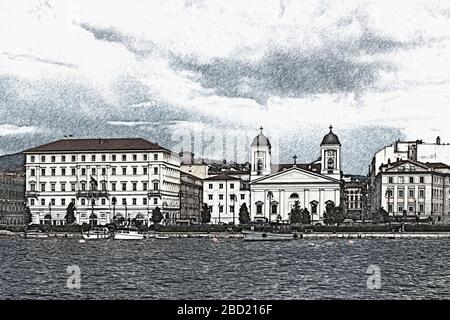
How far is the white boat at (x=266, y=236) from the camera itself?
16.1m

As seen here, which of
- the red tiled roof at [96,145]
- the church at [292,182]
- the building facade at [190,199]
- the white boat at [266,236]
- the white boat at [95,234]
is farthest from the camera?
the white boat at [266,236]

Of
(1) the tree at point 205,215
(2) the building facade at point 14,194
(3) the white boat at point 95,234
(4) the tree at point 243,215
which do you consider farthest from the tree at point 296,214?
(2) the building facade at point 14,194

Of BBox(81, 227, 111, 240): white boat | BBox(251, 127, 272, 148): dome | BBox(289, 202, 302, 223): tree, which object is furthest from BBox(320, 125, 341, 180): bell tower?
BBox(289, 202, 302, 223): tree

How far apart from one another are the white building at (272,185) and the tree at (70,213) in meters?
1.21

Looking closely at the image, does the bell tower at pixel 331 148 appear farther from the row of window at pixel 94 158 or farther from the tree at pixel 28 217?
the tree at pixel 28 217

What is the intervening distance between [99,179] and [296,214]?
941cm

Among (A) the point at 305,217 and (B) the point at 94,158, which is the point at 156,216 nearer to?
(B) the point at 94,158

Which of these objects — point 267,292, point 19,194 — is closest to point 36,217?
point 19,194

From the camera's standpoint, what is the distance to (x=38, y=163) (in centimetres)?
661

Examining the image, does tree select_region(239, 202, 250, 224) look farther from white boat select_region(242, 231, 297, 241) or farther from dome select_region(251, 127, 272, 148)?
dome select_region(251, 127, 272, 148)

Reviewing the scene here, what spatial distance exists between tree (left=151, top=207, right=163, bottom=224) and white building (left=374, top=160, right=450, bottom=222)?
2.20 metres

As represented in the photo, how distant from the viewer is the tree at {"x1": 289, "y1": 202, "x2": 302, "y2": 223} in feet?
48.7

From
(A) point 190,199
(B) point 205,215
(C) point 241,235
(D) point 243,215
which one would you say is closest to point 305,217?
(C) point 241,235
